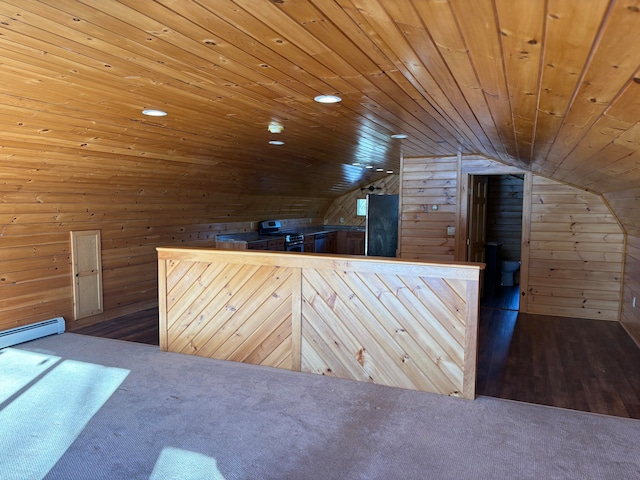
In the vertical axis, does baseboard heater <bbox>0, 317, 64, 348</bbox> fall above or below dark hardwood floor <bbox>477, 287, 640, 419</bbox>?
above

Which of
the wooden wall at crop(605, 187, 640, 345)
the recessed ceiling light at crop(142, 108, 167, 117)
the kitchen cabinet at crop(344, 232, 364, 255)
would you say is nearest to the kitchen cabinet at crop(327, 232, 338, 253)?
the kitchen cabinet at crop(344, 232, 364, 255)

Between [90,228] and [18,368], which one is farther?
[90,228]

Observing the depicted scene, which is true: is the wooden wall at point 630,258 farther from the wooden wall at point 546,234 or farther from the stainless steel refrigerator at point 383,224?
the stainless steel refrigerator at point 383,224

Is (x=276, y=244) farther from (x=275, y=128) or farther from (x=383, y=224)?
(x=275, y=128)

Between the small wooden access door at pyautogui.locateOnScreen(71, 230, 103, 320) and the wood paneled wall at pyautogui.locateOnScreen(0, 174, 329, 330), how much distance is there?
0.23 feet

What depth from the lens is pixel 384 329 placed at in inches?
136

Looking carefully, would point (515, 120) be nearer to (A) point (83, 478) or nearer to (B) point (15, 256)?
(A) point (83, 478)

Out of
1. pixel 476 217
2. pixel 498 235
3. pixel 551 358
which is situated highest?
pixel 476 217

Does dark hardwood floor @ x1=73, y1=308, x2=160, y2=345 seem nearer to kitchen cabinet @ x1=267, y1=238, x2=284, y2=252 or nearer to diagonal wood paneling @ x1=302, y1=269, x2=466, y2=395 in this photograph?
diagonal wood paneling @ x1=302, y1=269, x2=466, y2=395

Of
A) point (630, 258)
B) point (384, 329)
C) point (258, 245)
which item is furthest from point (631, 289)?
point (258, 245)

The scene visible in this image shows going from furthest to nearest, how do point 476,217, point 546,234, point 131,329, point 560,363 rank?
point 476,217, point 546,234, point 131,329, point 560,363

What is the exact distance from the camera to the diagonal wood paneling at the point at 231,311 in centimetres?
381

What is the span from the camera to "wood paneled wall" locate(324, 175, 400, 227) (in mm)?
10086

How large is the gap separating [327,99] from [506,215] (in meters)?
7.26
